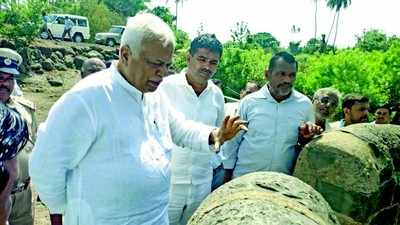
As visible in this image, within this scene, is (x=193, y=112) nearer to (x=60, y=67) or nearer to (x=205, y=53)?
(x=205, y=53)

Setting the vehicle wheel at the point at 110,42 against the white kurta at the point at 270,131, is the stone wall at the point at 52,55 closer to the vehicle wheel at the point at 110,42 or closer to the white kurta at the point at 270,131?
the vehicle wheel at the point at 110,42

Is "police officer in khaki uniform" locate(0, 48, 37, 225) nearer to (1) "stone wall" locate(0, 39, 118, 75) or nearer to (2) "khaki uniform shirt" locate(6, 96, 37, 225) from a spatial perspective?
(2) "khaki uniform shirt" locate(6, 96, 37, 225)

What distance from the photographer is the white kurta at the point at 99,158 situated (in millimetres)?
2260

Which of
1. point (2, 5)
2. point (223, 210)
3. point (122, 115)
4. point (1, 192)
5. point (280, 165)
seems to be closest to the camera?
point (1, 192)

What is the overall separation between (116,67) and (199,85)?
1.15m

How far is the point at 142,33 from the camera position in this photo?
233 cm

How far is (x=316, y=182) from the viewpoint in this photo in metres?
3.17

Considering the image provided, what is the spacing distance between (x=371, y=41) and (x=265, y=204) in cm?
3142

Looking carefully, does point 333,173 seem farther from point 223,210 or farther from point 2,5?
point 2,5

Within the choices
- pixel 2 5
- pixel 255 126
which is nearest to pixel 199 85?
pixel 255 126

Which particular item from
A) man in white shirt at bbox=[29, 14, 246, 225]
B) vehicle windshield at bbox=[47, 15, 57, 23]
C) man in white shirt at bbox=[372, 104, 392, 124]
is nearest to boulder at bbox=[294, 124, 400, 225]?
man in white shirt at bbox=[29, 14, 246, 225]

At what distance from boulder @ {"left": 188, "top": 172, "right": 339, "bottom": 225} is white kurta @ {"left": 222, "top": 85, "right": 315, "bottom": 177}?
0.86m

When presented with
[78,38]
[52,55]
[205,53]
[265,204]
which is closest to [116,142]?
[265,204]

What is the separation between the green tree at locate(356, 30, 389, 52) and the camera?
28642 mm
